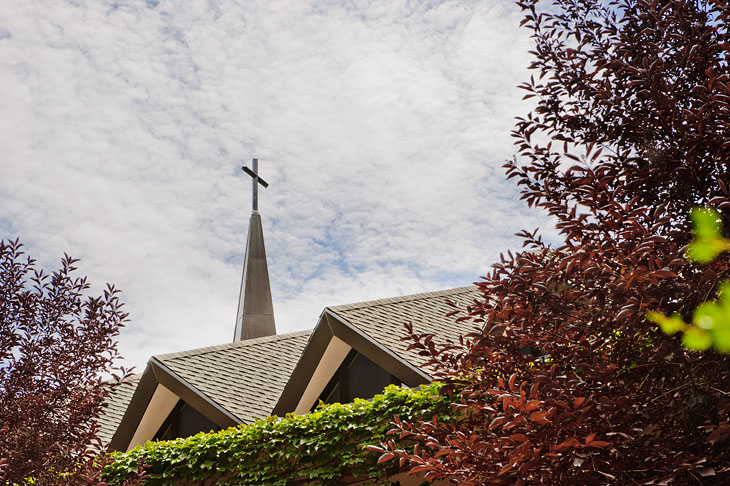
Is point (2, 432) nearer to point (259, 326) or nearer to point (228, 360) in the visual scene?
point (228, 360)

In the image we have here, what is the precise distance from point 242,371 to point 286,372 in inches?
40.7

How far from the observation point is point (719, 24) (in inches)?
164

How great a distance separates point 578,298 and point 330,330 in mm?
8452

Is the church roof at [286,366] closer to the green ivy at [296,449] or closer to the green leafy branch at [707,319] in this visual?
the green ivy at [296,449]

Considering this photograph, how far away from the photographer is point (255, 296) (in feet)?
62.8

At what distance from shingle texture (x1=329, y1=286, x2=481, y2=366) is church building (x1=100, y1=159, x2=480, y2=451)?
0.7 inches

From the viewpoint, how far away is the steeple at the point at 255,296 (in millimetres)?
18641

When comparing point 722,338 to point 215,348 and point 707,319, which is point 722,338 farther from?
point 215,348

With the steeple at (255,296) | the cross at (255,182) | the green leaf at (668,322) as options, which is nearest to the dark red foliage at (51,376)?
the green leaf at (668,322)

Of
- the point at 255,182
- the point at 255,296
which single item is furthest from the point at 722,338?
the point at 255,182

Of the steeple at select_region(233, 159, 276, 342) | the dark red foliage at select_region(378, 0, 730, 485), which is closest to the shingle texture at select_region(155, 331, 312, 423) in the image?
the steeple at select_region(233, 159, 276, 342)

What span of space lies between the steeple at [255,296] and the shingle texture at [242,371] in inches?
117

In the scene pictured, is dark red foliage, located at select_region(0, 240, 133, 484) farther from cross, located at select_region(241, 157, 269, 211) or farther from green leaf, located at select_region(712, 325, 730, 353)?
cross, located at select_region(241, 157, 269, 211)

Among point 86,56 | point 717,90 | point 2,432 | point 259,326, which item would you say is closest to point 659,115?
point 717,90
